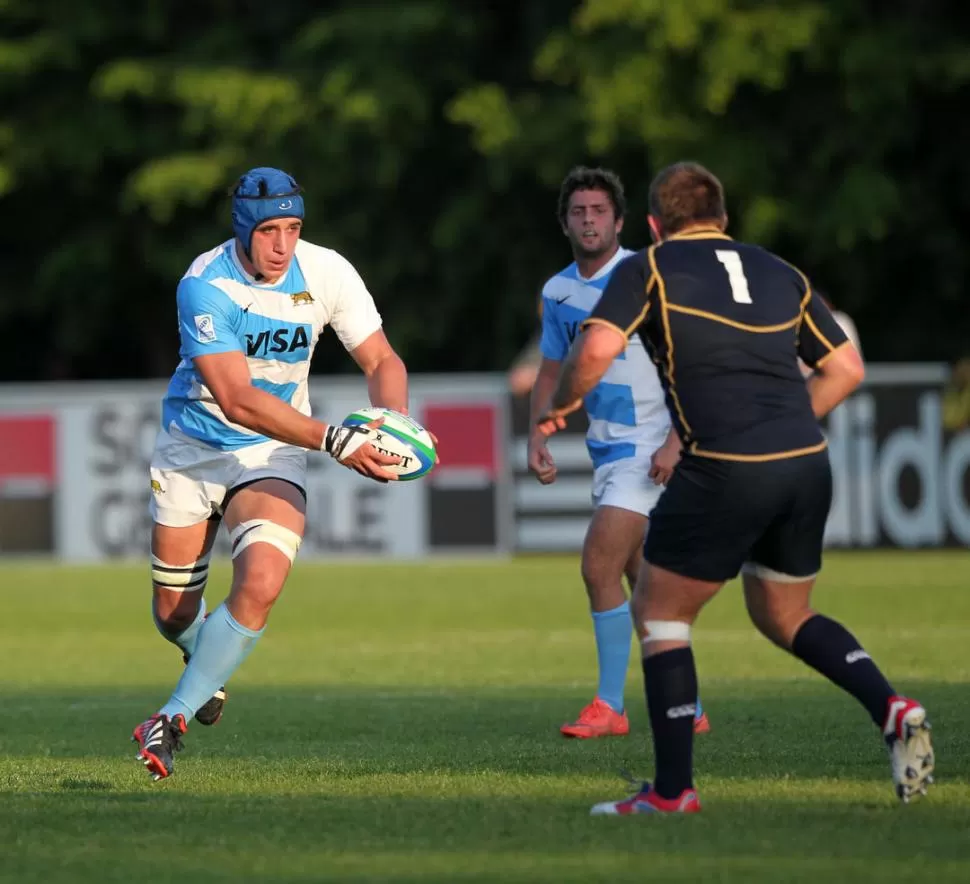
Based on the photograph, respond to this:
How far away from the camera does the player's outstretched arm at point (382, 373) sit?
8047 mm

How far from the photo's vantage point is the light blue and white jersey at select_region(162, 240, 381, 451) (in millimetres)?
7746

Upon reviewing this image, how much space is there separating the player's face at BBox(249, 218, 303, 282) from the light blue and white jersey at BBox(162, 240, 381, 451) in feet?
0.49

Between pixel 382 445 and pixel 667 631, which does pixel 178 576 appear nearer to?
pixel 382 445

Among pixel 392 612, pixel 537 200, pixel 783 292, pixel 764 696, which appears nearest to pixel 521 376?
pixel 392 612

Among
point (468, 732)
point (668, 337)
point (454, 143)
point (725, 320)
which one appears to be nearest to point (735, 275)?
point (725, 320)

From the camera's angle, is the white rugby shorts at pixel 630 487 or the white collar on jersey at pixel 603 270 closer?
the white rugby shorts at pixel 630 487

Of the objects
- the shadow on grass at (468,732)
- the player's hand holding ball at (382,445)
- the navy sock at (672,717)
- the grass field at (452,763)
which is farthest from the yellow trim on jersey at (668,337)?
the shadow on grass at (468,732)

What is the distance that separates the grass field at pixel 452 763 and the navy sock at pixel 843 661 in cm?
35

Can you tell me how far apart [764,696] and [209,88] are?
18.7 metres

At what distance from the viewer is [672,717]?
246 inches

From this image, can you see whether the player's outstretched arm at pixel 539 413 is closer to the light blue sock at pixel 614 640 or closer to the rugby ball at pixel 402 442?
the light blue sock at pixel 614 640

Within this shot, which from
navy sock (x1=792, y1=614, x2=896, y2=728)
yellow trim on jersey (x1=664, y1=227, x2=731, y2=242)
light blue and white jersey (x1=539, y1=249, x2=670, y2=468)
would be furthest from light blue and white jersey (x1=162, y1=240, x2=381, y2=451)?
navy sock (x1=792, y1=614, x2=896, y2=728)

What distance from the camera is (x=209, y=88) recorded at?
2698 cm

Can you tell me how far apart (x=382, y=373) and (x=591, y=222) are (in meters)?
1.49
